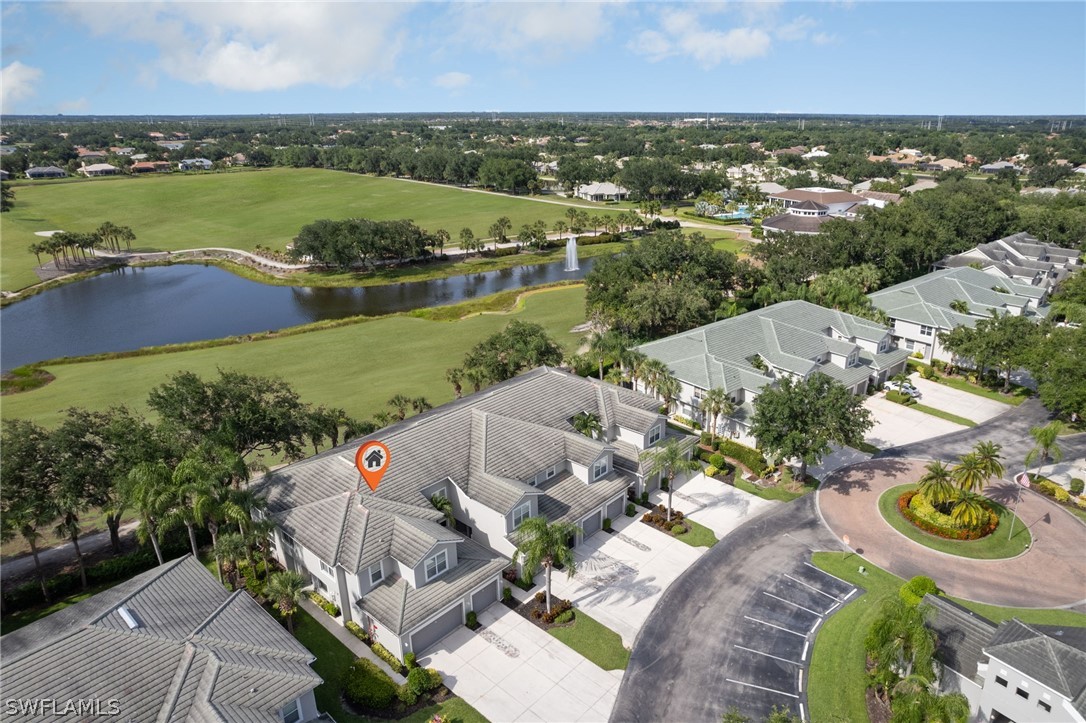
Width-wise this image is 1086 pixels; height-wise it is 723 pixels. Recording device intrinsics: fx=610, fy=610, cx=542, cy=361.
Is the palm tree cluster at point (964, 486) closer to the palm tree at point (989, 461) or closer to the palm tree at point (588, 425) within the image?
the palm tree at point (989, 461)

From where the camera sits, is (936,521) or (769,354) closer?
(936,521)

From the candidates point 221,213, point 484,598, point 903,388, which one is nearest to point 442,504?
point 484,598

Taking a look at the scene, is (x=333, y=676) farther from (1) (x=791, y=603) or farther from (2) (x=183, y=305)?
(2) (x=183, y=305)

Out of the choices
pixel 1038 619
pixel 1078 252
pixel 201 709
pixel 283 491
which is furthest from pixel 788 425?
pixel 1078 252

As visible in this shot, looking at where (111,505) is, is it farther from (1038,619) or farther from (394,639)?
(1038,619)

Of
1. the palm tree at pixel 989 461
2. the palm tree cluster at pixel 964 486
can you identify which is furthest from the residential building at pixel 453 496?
the palm tree at pixel 989 461

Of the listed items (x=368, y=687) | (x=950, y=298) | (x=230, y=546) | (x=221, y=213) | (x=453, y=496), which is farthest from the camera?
(x=221, y=213)
